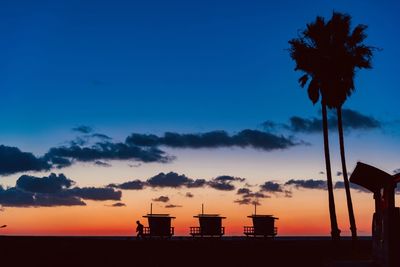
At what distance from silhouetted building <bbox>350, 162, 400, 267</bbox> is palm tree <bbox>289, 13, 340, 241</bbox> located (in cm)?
2370

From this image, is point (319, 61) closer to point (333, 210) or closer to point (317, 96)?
point (317, 96)

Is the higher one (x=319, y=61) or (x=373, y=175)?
(x=319, y=61)

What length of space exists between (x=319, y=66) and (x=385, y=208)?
84.4 ft

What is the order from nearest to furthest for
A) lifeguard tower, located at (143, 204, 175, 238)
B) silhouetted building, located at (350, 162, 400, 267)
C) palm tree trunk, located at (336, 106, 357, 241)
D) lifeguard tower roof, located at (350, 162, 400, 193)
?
1. silhouetted building, located at (350, 162, 400, 267)
2. lifeguard tower roof, located at (350, 162, 400, 193)
3. palm tree trunk, located at (336, 106, 357, 241)
4. lifeguard tower, located at (143, 204, 175, 238)

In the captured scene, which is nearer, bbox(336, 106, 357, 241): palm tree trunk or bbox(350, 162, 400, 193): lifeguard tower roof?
bbox(350, 162, 400, 193): lifeguard tower roof

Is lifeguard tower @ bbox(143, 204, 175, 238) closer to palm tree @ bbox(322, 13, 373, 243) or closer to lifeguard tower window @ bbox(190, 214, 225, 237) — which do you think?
lifeguard tower window @ bbox(190, 214, 225, 237)

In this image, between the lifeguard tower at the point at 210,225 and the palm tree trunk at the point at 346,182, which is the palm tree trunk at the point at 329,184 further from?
the lifeguard tower at the point at 210,225

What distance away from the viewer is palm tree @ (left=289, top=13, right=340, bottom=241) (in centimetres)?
4181

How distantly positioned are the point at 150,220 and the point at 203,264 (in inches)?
1436

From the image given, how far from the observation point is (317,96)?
42844 mm

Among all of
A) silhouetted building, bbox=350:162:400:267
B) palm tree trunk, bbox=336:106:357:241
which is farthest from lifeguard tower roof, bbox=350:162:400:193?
palm tree trunk, bbox=336:106:357:241

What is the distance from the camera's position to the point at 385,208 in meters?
17.3

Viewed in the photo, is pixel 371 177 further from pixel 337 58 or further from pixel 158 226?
pixel 158 226

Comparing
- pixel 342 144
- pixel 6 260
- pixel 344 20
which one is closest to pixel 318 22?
pixel 344 20
